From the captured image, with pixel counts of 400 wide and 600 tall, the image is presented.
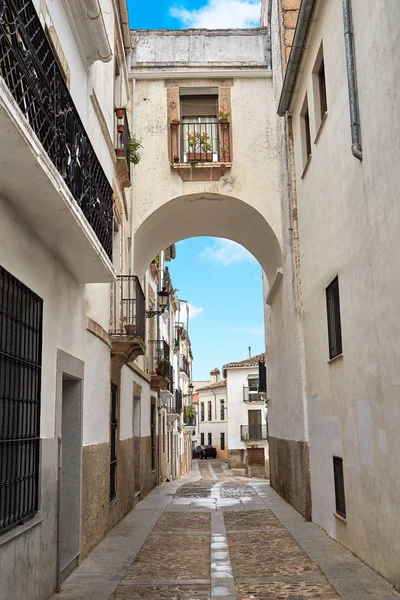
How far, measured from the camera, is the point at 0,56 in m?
4.14

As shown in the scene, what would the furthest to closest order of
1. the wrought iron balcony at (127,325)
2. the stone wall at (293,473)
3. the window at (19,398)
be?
the stone wall at (293,473)
the wrought iron balcony at (127,325)
the window at (19,398)

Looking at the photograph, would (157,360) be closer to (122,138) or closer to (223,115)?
(223,115)

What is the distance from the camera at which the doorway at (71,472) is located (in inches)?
285

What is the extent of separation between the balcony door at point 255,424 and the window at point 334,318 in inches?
1348

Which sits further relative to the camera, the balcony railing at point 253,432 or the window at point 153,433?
the balcony railing at point 253,432

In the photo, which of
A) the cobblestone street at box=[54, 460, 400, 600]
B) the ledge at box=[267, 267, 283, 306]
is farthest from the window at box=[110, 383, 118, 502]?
the ledge at box=[267, 267, 283, 306]

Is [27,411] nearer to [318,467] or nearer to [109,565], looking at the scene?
[109,565]

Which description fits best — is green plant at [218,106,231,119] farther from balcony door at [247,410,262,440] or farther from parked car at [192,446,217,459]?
parked car at [192,446,217,459]

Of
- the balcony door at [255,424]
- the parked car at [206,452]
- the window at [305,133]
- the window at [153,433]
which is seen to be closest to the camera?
the window at [305,133]

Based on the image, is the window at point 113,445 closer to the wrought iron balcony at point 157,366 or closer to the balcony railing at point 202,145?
the balcony railing at point 202,145

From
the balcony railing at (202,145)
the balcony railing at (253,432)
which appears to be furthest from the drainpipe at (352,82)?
the balcony railing at (253,432)

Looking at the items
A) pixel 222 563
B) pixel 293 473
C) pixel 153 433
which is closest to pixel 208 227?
pixel 293 473

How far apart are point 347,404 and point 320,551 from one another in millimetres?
1856

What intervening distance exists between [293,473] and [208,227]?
6.34 m
